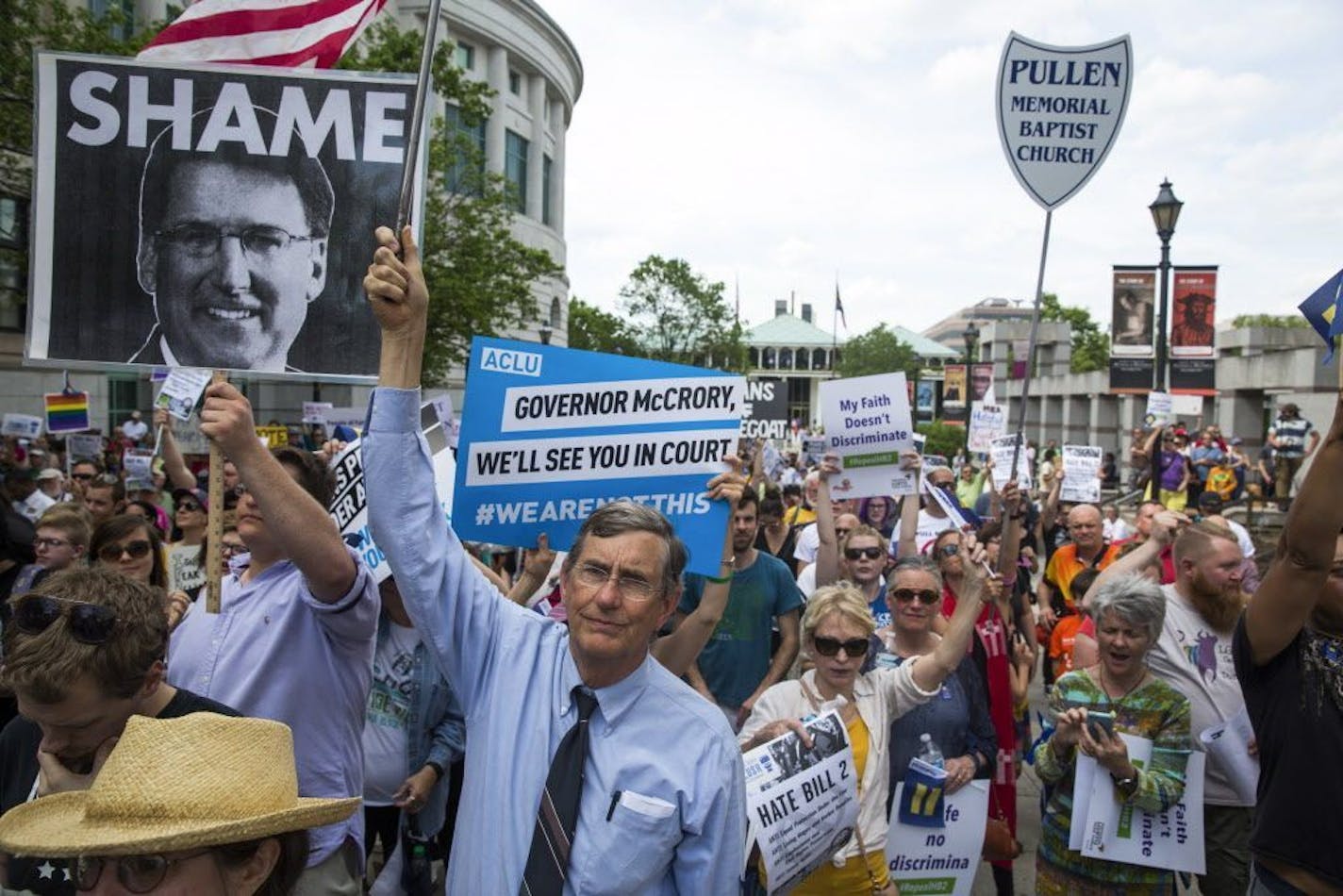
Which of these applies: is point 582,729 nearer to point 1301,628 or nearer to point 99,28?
point 1301,628

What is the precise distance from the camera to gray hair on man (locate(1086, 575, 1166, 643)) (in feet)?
12.5

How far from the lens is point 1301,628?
2881 mm

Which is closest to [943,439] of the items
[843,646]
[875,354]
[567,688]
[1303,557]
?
[843,646]

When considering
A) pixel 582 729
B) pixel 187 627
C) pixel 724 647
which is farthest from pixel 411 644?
pixel 582 729

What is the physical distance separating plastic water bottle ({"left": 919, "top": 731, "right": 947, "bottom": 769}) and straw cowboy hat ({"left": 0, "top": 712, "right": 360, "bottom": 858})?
2.69 metres

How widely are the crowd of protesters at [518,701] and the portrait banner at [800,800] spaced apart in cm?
12

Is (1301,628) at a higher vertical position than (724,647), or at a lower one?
higher

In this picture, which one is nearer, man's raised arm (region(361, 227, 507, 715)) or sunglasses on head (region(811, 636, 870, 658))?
man's raised arm (region(361, 227, 507, 715))

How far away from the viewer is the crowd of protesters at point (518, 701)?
1.93 meters

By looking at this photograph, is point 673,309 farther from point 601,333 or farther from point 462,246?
point 462,246

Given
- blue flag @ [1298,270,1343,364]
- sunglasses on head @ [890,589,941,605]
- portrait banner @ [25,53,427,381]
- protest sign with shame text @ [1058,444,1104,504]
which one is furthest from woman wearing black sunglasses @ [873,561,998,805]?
protest sign with shame text @ [1058,444,1104,504]

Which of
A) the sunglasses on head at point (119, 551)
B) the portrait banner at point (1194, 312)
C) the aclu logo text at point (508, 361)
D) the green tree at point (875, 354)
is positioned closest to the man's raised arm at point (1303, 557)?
the aclu logo text at point (508, 361)

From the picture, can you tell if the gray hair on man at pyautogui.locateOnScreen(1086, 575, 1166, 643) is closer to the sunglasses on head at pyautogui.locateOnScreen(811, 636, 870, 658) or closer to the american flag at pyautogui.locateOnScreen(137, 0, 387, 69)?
the sunglasses on head at pyautogui.locateOnScreen(811, 636, 870, 658)

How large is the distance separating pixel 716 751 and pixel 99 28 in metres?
19.2
